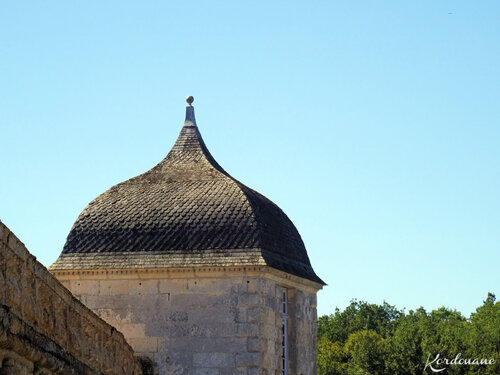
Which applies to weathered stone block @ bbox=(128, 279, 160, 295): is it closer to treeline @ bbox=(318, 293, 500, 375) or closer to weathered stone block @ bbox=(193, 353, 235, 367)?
weathered stone block @ bbox=(193, 353, 235, 367)

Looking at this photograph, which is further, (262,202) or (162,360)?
(262,202)

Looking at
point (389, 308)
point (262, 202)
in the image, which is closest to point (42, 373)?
point (262, 202)

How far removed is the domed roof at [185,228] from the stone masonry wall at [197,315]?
280 mm

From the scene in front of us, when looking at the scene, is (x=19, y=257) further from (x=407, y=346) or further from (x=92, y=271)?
(x=407, y=346)

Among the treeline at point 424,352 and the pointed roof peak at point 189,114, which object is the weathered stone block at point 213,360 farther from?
the treeline at point 424,352

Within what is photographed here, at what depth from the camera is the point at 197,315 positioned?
18.6 metres

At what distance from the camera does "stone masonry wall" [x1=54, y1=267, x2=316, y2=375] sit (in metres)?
18.4

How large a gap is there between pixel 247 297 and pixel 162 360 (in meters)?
1.86

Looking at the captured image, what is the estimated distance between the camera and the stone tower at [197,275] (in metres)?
18.5

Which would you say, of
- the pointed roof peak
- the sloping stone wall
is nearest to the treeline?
the pointed roof peak

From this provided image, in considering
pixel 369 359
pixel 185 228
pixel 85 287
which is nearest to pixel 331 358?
pixel 369 359

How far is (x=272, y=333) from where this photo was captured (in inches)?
744

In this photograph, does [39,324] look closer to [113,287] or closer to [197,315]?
[197,315]

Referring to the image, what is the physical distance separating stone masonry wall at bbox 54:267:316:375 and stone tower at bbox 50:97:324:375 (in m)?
0.02
